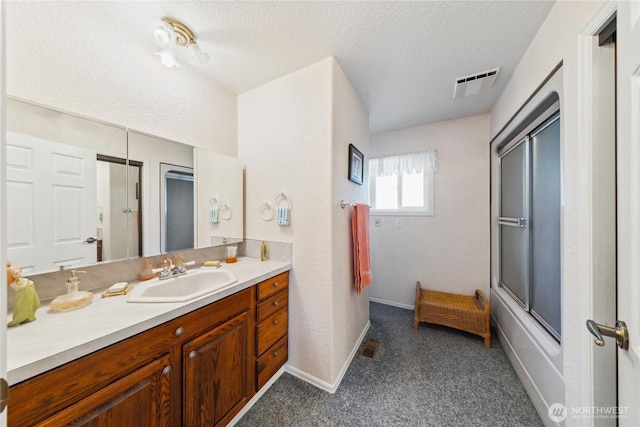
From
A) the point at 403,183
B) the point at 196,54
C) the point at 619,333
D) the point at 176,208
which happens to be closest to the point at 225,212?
the point at 176,208

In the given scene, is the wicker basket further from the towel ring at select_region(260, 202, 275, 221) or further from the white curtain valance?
the towel ring at select_region(260, 202, 275, 221)

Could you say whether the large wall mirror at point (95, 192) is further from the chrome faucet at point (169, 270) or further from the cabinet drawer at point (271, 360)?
the cabinet drawer at point (271, 360)

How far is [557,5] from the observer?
3.43 feet

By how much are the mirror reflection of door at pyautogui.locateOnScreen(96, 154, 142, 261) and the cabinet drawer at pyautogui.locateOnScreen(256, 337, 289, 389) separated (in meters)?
1.04

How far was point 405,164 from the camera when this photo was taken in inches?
103

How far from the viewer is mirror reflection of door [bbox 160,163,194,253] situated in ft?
4.61

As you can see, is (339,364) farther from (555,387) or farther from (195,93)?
(195,93)

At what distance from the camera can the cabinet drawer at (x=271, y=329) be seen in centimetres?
135

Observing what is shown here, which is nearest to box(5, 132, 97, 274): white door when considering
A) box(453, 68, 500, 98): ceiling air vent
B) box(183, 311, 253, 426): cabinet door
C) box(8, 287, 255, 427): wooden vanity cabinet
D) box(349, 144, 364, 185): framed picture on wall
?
box(8, 287, 255, 427): wooden vanity cabinet

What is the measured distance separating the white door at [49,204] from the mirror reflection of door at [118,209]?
3 cm

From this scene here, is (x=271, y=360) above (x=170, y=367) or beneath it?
beneath

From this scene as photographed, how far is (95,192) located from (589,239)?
7.50ft

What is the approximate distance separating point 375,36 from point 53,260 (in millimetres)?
2081

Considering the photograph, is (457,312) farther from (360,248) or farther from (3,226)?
(3,226)
